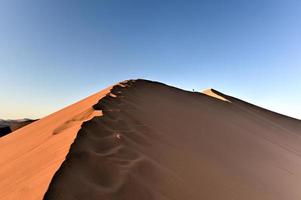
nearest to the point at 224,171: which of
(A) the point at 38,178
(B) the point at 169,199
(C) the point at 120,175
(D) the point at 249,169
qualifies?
(D) the point at 249,169

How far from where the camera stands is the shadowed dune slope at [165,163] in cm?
210

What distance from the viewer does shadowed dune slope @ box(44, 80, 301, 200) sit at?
210 cm

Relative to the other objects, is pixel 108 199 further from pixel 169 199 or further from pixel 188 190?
pixel 188 190

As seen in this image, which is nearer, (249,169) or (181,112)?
(249,169)

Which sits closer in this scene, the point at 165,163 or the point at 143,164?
the point at 143,164

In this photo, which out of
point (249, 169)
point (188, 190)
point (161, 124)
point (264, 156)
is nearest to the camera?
point (188, 190)

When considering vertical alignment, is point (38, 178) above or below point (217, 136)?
below

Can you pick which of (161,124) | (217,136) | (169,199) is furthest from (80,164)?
(217,136)

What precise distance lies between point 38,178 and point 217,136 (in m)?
3.73

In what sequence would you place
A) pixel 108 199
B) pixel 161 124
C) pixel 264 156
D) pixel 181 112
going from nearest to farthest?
pixel 108 199
pixel 161 124
pixel 264 156
pixel 181 112

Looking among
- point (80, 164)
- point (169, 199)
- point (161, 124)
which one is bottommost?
point (169, 199)

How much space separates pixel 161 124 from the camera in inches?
181

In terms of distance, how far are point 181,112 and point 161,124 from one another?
1.78m

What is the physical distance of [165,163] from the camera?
2955 mm
